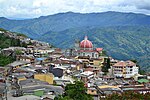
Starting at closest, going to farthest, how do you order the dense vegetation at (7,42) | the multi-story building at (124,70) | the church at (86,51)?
the multi-story building at (124,70) < the church at (86,51) < the dense vegetation at (7,42)

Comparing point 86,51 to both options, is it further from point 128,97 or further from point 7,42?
point 128,97

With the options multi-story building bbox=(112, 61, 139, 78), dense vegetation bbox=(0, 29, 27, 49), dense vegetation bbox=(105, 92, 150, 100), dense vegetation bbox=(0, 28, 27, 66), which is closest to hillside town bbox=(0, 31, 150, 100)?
multi-story building bbox=(112, 61, 139, 78)

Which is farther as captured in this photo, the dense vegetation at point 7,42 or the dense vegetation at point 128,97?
the dense vegetation at point 7,42

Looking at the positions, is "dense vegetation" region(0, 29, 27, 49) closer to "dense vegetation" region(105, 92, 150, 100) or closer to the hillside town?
the hillside town

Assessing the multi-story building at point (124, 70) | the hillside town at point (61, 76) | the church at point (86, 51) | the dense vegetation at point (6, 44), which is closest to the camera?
the hillside town at point (61, 76)

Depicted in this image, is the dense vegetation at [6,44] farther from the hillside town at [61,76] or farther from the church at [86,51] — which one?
the church at [86,51]

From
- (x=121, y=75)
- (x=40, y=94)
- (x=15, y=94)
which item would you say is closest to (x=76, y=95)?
(x=40, y=94)

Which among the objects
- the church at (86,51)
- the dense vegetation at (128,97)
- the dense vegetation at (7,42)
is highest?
the dense vegetation at (7,42)

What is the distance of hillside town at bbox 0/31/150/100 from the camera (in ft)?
113

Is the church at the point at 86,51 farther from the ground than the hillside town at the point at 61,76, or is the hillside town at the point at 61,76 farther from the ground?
the church at the point at 86,51

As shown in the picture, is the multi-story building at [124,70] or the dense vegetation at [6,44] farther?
the dense vegetation at [6,44]

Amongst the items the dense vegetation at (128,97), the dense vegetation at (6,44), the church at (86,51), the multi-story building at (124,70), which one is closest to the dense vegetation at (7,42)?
the dense vegetation at (6,44)

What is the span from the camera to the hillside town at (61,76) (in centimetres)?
3459

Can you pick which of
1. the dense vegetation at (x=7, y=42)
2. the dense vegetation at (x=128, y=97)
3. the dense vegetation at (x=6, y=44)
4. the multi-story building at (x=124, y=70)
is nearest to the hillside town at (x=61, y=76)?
the multi-story building at (x=124, y=70)
